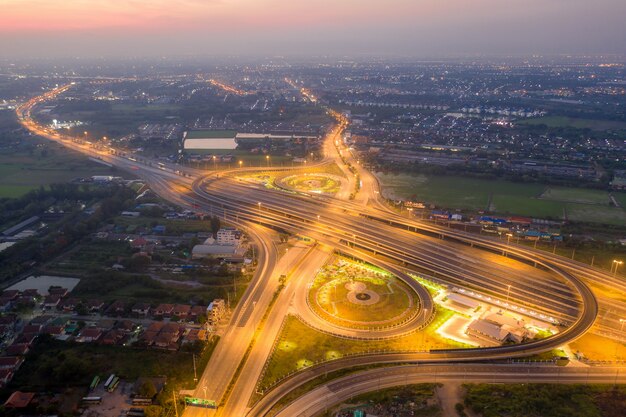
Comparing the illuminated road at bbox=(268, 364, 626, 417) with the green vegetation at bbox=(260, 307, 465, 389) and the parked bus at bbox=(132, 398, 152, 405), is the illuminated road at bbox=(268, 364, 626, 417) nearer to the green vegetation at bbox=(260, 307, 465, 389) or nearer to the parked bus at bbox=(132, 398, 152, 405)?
the green vegetation at bbox=(260, 307, 465, 389)

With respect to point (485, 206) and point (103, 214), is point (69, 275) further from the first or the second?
point (485, 206)

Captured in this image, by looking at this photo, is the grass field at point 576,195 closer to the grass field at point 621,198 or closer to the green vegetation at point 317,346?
the grass field at point 621,198

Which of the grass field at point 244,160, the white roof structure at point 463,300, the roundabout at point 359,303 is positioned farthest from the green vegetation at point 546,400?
the grass field at point 244,160

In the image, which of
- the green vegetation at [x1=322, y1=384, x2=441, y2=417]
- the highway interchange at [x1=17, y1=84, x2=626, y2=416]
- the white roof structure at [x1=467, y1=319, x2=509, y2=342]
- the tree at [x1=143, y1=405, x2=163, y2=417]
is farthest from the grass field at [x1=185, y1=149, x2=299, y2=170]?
the tree at [x1=143, y1=405, x2=163, y2=417]

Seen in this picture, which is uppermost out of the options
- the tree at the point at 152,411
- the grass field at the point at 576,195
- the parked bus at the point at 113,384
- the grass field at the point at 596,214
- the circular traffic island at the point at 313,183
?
the grass field at the point at 576,195

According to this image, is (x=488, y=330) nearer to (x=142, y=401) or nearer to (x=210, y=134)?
(x=142, y=401)

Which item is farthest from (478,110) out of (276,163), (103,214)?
(103,214)

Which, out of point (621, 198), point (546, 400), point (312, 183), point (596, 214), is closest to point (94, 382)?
point (546, 400)
